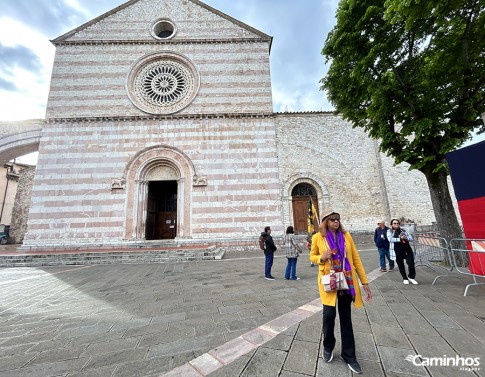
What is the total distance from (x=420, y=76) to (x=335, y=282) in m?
7.70

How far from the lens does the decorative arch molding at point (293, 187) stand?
1355 cm

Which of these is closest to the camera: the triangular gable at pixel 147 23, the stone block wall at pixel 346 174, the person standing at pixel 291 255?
the person standing at pixel 291 255

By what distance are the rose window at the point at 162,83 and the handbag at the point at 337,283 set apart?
1399 centimetres

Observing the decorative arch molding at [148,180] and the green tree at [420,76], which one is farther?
the decorative arch molding at [148,180]

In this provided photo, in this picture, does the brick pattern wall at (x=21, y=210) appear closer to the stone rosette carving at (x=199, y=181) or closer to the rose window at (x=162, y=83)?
the rose window at (x=162, y=83)

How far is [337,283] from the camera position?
228cm

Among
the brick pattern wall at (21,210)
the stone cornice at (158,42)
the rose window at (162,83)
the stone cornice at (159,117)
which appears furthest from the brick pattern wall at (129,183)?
the brick pattern wall at (21,210)

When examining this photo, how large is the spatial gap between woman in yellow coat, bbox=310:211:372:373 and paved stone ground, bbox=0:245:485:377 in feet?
0.61

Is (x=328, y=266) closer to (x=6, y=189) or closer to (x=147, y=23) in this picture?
(x=147, y=23)

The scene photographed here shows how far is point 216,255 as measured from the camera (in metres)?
10.2

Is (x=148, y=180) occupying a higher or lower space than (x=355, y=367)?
higher

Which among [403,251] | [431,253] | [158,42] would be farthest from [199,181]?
[431,253]

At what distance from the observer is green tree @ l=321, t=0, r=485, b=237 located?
20.0 feet

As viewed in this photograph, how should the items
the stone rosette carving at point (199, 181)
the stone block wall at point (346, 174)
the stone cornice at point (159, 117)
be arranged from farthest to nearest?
the stone block wall at point (346, 174) < the stone cornice at point (159, 117) < the stone rosette carving at point (199, 181)
